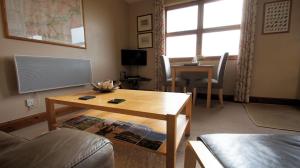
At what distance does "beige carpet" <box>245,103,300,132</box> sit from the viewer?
1682 millimetres

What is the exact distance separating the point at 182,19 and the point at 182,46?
61cm

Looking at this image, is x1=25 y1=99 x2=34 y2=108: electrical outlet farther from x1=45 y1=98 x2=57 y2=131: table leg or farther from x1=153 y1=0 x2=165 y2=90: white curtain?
x1=153 y1=0 x2=165 y2=90: white curtain

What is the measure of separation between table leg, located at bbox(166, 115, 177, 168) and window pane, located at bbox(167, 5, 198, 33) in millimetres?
2905

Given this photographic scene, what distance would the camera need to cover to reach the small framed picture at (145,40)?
3.67 metres

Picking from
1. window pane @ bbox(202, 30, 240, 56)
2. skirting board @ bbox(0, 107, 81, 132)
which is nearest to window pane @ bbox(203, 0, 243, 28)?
window pane @ bbox(202, 30, 240, 56)

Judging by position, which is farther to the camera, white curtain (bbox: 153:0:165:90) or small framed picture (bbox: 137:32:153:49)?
small framed picture (bbox: 137:32:153:49)

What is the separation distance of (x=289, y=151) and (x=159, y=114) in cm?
59

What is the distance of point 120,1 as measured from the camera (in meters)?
3.52

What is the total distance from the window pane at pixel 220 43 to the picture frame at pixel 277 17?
453 mm

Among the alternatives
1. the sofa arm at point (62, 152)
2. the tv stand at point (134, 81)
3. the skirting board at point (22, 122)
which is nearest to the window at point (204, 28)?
the tv stand at point (134, 81)

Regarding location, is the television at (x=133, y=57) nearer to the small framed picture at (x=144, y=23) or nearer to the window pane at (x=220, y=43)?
the small framed picture at (x=144, y=23)

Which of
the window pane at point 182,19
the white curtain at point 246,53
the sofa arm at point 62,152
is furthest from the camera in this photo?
the window pane at point 182,19

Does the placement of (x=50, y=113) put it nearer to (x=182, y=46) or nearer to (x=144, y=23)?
(x=182, y=46)

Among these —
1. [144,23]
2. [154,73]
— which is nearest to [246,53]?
[154,73]
